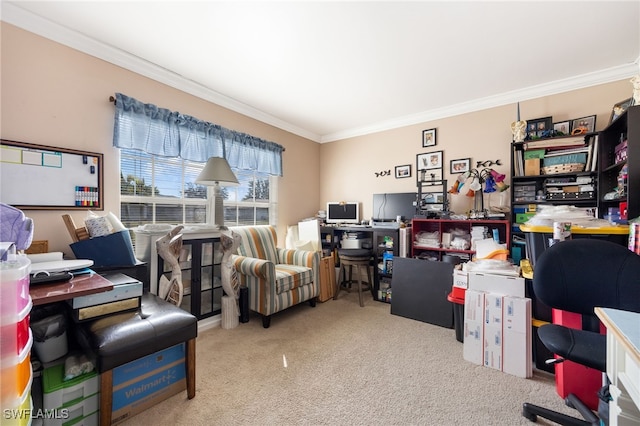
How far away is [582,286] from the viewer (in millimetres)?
1357

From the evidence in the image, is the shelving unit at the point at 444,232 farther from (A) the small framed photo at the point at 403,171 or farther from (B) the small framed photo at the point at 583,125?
(B) the small framed photo at the point at 583,125

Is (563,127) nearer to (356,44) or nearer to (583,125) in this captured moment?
(583,125)

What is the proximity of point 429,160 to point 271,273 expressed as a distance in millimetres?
2472

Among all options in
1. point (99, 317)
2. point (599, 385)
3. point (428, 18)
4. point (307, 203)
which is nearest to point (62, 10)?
point (99, 317)

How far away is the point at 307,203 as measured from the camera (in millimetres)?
4250

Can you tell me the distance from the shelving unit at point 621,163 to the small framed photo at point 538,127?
447 mm

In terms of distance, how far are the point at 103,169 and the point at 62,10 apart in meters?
1.08

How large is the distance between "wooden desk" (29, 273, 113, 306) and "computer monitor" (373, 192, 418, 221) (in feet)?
9.98

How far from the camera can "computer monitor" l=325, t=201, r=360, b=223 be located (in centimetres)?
392

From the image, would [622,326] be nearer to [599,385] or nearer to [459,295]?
[599,385]

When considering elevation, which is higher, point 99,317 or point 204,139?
point 204,139

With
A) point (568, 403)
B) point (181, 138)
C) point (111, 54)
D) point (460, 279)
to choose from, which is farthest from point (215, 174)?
point (568, 403)

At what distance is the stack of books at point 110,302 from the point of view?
1.35 m

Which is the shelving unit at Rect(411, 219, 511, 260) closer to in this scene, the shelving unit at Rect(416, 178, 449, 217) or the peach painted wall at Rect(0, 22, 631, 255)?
the shelving unit at Rect(416, 178, 449, 217)
